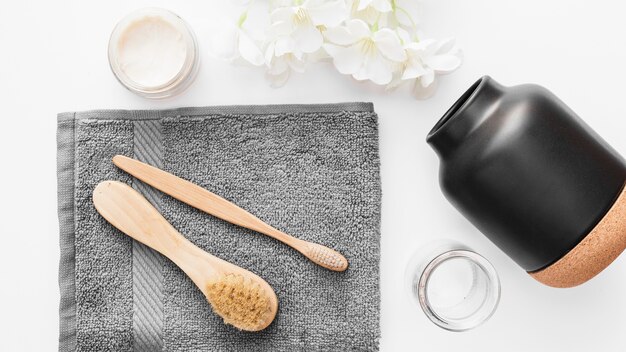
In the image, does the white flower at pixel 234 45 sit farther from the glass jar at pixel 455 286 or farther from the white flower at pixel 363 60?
the glass jar at pixel 455 286

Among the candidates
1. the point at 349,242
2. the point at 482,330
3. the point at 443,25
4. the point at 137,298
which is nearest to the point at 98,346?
the point at 137,298

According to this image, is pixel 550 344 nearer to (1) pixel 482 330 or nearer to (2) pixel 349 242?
(1) pixel 482 330

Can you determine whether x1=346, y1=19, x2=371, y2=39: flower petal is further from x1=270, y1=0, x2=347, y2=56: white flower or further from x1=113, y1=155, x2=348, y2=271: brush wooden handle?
x1=113, y1=155, x2=348, y2=271: brush wooden handle

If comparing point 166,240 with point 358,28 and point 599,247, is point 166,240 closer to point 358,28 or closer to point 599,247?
point 358,28

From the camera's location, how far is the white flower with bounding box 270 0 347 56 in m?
0.54

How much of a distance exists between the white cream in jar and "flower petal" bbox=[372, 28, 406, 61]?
21 cm

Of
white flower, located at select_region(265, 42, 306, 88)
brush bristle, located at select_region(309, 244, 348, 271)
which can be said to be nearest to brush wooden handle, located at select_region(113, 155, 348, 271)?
brush bristle, located at select_region(309, 244, 348, 271)

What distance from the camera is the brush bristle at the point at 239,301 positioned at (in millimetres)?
585

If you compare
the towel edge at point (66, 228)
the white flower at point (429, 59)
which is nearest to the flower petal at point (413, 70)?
the white flower at point (429, 59)

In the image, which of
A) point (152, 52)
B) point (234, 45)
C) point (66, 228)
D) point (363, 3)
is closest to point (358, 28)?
point (363, 3)

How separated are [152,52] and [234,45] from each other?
12 centimetres

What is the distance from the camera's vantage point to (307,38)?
553 mm

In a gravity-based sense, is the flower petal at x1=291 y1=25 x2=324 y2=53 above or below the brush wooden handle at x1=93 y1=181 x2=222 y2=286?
above

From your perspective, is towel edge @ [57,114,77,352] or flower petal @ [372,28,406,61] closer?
flower petal @ [372,28,406,61]
